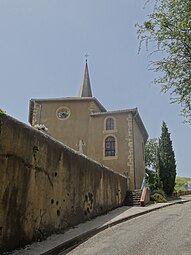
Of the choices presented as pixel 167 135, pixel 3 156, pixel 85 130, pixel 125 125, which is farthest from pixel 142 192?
pixel 3 156

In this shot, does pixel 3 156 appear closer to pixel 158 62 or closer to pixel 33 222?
pixel 33 222

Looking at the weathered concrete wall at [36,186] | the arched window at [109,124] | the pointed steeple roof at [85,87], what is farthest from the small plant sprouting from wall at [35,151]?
the pointed steeple roof at [85,87]

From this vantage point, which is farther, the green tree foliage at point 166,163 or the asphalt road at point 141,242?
the green tree foliage at point 166,163

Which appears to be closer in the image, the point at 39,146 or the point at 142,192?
the point at 39,146

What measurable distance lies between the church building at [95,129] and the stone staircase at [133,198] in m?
2.40

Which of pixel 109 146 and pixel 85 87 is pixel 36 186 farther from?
pixel 85 87

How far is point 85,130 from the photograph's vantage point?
23.7 m

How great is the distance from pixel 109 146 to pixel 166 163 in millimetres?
6578

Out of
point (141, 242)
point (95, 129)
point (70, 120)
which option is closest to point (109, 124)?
point (95, 129)

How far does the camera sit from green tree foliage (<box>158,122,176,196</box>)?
24594 mm

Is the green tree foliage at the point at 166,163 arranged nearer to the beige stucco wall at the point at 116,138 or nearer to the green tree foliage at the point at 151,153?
the beige stucco wall at the point at 116,138

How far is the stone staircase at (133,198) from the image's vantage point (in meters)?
17.2

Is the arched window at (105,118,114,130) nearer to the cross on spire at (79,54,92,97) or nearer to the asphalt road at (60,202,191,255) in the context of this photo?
the cross on spire at (79,54,92,97)

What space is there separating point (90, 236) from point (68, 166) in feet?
7.28
